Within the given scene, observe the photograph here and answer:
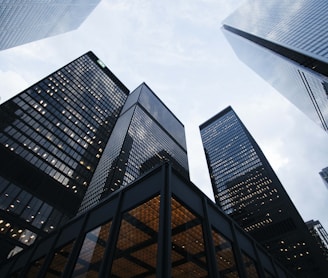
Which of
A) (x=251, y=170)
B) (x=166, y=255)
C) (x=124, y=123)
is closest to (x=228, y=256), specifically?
(x=166, y=255)

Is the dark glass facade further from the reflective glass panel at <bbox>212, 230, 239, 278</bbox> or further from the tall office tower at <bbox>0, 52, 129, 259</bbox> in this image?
the tall office tower at <bbox>0, 52, 129, 259</bbox>

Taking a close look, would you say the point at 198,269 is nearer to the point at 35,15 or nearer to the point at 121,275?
the point at 121,275

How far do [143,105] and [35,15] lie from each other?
8377cm

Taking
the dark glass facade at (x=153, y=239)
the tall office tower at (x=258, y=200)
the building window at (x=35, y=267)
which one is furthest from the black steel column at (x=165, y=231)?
the tall office tower at (x=258, y=200)

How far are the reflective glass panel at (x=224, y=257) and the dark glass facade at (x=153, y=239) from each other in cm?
5

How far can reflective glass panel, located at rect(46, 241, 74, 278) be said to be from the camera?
1456 centimetres

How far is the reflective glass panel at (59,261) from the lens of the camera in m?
14.6

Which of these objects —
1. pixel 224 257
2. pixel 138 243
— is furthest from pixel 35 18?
pixel 224 257

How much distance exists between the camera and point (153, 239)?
452 inches

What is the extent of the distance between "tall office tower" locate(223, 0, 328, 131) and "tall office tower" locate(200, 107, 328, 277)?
41616 millimetres

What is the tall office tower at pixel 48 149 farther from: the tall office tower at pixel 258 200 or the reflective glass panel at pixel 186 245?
the tall office tower at pixel 258 200

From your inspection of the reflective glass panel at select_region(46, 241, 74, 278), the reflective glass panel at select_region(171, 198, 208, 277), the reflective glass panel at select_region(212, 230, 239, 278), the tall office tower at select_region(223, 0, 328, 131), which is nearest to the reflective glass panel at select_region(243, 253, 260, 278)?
the reflective glass panel at select_region(212, 230, 239, 278)

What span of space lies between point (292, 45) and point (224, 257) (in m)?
87.5

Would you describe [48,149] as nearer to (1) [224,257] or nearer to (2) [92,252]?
(2) [92,252]
